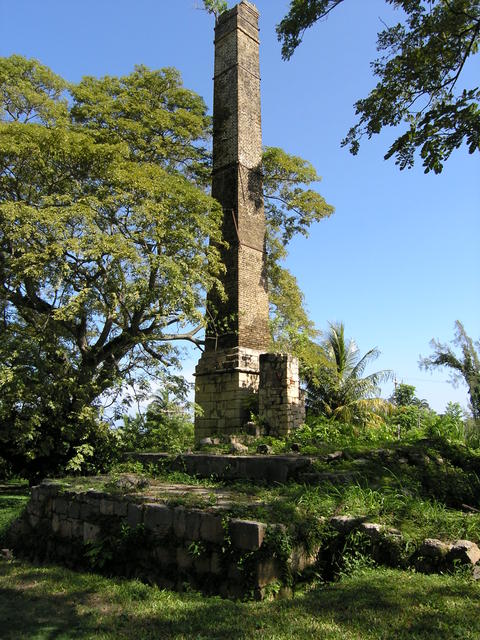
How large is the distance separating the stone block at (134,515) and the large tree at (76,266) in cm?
524

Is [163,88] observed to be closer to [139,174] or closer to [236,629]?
[139,174]

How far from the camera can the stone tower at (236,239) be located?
11602 mm

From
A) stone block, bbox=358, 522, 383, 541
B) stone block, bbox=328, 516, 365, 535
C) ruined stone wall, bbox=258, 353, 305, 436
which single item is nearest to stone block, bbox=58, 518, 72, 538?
stone block, bbox=328, 516, 365, 535

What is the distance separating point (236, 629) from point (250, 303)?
888 cm

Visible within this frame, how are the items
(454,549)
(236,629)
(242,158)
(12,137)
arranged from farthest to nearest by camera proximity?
1. (242,158)
2. (12,137)
3. (454,549)
4. (236,629)

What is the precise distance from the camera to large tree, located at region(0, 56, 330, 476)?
1073 centimetres

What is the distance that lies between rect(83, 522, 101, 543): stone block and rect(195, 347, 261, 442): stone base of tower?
4.95m

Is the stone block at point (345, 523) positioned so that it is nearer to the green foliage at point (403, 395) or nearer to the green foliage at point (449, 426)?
the green foliage at point (449, 426)

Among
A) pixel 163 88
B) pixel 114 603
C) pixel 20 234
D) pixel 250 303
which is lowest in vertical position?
pixel 114 603

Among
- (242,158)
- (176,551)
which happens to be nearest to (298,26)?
(242,158)

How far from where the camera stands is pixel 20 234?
1041 centimetres

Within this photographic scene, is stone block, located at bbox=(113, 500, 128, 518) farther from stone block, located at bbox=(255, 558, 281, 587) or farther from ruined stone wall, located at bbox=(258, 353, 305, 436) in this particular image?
ruined stone wall, located at bbox=(258, 353, 305, 436)

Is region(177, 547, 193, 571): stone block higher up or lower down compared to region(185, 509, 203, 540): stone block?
lower down

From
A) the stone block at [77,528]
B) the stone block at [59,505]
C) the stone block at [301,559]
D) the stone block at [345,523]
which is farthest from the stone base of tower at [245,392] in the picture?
the stone block at [301,559]
